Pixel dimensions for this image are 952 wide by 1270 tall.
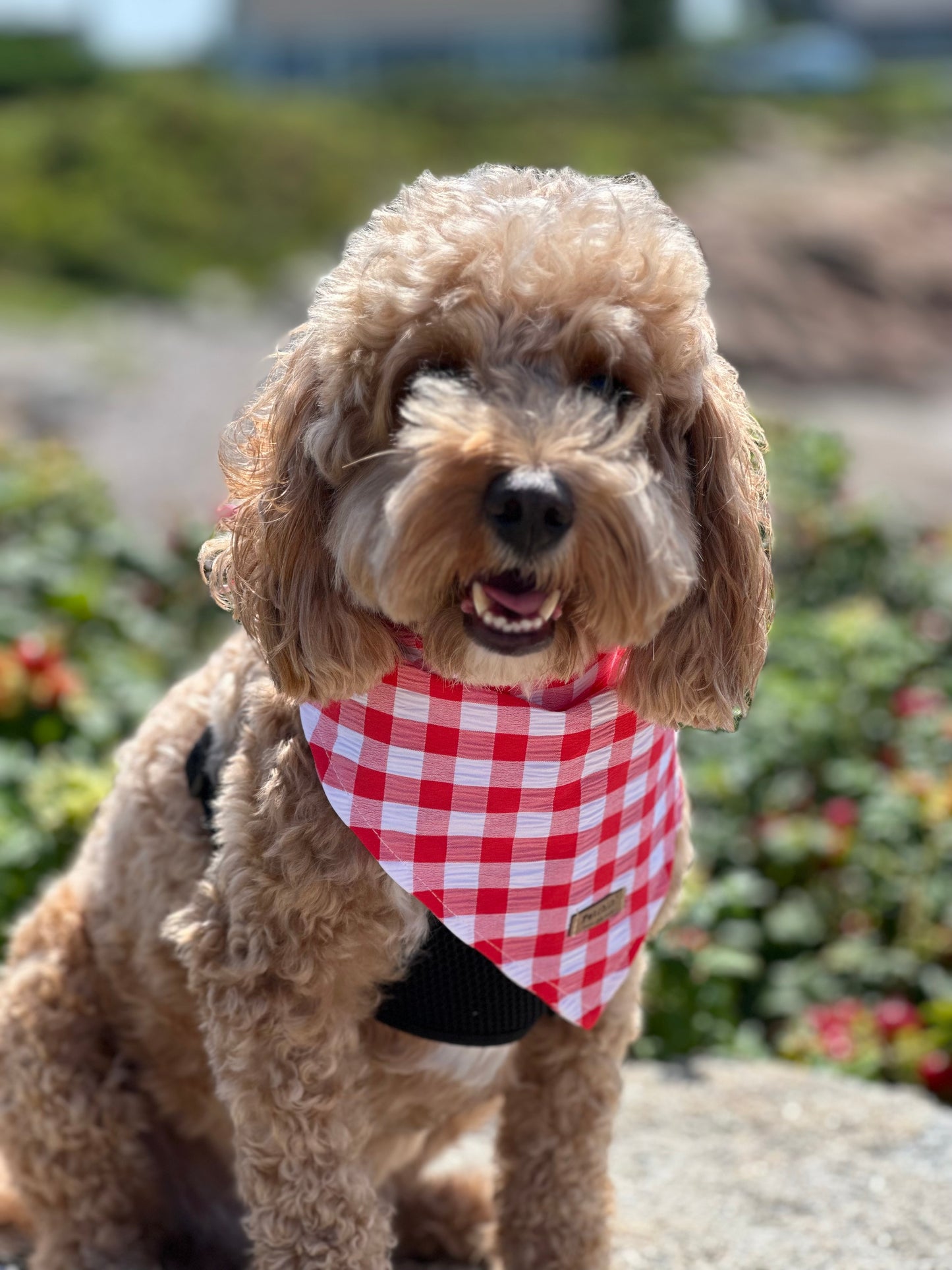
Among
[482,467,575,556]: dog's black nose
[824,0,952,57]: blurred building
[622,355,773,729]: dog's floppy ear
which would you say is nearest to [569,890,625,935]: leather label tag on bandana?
[622,355,773,729]: dog's floppy ear

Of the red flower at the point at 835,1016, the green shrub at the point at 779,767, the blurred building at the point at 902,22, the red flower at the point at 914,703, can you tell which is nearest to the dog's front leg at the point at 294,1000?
the green shrub at the point at 779,767

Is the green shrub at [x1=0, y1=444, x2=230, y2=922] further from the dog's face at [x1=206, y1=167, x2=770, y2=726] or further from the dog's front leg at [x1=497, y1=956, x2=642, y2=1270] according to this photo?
the dog's face at [x1=206, y1=167, x2=770, y2=726]

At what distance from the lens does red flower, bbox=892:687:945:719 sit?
16.5ft

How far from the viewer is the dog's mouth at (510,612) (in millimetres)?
2146

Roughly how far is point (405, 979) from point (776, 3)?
5667cm

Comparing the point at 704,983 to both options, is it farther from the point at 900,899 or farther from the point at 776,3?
the point at 776,3

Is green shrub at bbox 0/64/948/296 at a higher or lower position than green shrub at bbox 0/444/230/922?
lower

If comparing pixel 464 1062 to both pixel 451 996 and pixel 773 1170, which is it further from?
pixel 773 1170

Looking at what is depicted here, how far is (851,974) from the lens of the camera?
428cm

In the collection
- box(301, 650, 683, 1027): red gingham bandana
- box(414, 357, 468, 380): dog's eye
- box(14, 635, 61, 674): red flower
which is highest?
box(414, 357, 468, 380): dog's eye

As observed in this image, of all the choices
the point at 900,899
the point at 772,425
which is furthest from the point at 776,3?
the point at 900,899

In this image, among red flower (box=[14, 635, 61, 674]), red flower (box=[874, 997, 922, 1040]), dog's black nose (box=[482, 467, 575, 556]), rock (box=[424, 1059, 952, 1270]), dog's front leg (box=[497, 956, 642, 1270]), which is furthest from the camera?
red flower (box=[14, 635, 61, 674])

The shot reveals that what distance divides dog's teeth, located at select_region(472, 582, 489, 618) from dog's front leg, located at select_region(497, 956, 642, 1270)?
1.04 m

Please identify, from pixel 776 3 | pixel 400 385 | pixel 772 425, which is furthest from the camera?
pixel 776 3
